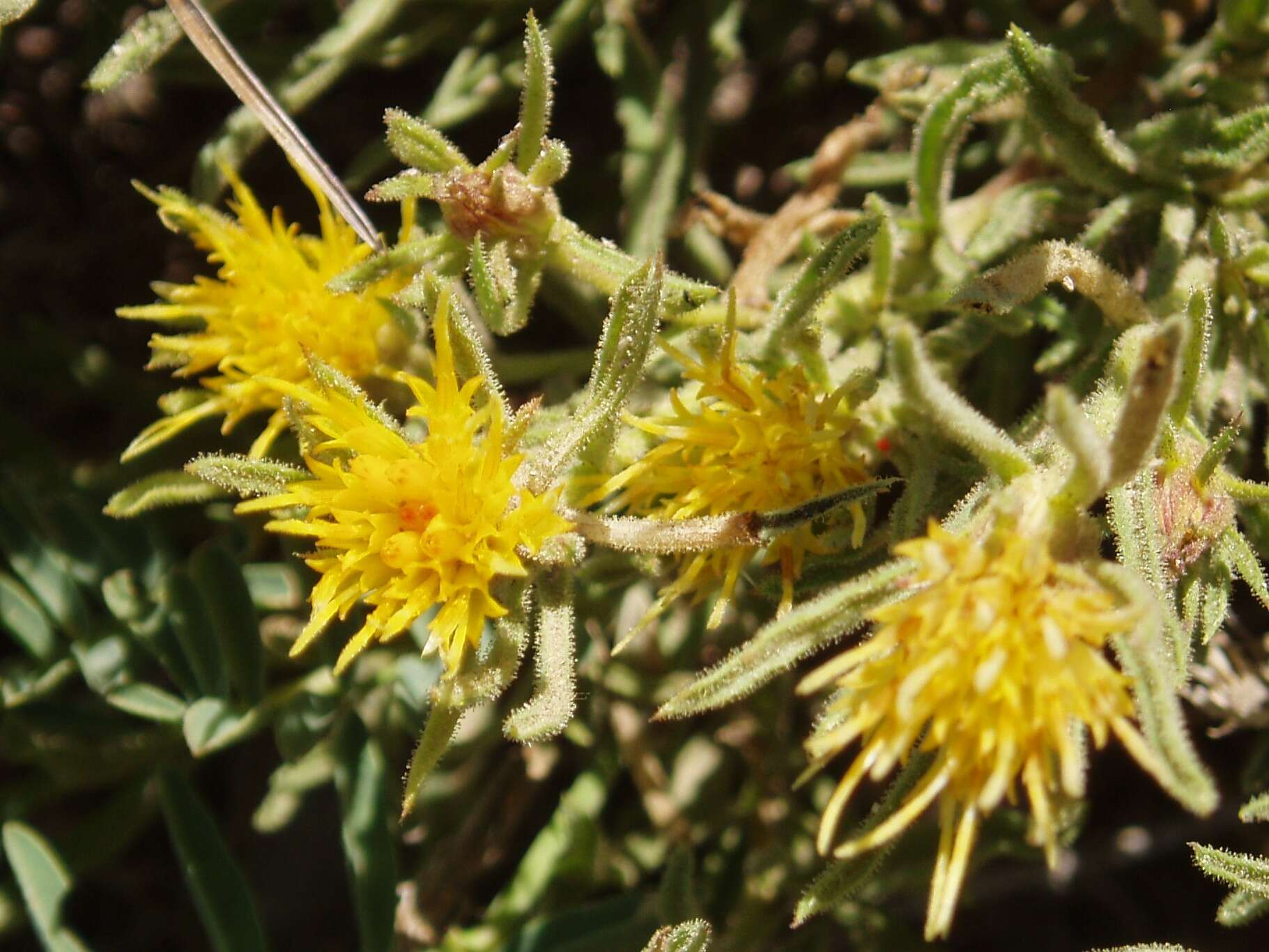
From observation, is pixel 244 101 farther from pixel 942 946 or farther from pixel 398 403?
pixel 942 946

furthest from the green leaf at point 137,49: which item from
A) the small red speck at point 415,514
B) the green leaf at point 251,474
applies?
the small red speck at point 415,514

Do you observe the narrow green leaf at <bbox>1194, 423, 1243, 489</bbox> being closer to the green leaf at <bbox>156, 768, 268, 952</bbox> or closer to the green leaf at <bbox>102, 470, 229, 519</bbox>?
the green leaf at <bbox>102, 470, 229, 519</bbox>

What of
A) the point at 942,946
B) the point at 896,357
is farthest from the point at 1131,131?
the point at 942,946

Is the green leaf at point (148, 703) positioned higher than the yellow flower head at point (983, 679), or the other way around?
the green leaf at point (148, 703)

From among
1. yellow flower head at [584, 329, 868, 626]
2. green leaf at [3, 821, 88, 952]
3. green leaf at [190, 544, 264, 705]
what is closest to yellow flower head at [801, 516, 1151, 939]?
yellow flower head at [584, 329, 868, 626]

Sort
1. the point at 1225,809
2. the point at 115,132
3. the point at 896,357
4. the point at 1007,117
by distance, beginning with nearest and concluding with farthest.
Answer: the point at 896,357 < the point at 1007,117 < the point at 1225,809 < the point at 115,132

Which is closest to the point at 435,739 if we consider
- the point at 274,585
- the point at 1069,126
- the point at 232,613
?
the point at 232,613

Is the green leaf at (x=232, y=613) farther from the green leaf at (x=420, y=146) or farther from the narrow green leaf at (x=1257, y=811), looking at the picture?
the narrow green leaf at (x=1257, y=811)
